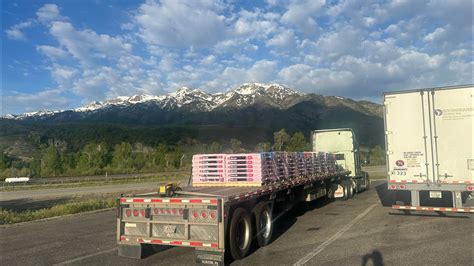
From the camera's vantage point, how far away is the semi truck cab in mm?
19078

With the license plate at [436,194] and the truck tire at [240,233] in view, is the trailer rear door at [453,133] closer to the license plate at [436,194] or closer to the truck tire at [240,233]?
the license plate at [436,194]

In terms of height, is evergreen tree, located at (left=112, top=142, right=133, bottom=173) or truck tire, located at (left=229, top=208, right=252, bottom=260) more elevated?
evergreen tree, located at (left=112, top=142, right=133, bottom=173)

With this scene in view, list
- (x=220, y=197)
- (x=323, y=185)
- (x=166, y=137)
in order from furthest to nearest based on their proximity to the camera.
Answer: (x=166, y=137) → (x=323, y=185) → (x=220, y=197)

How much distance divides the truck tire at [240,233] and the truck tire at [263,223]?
0.48 m

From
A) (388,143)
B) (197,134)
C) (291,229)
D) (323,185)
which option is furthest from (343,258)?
(197,134)

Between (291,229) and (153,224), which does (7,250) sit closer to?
(153,224)

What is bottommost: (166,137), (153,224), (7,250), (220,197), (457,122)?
(7,250)

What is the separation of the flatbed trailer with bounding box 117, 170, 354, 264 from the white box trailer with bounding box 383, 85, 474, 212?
510 centimetres

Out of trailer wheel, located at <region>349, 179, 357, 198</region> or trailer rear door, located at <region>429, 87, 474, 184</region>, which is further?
trailer wheel, located at <region>349, 179, 357, 198</region>

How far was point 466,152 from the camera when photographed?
10906 millimetres

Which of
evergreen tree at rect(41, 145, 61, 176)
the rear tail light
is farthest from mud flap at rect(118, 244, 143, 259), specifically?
evergreen tree at rect(41, 145, 61, 176)

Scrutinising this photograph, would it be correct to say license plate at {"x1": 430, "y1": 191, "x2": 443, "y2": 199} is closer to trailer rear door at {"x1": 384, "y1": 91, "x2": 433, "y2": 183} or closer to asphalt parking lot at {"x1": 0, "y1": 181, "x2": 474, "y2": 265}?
trailer rear door at {"x1": 384, "y1": 91, "x2": 433, "y2": 183}

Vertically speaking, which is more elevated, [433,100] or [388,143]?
[433,100]

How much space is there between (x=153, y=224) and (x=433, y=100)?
867cm
